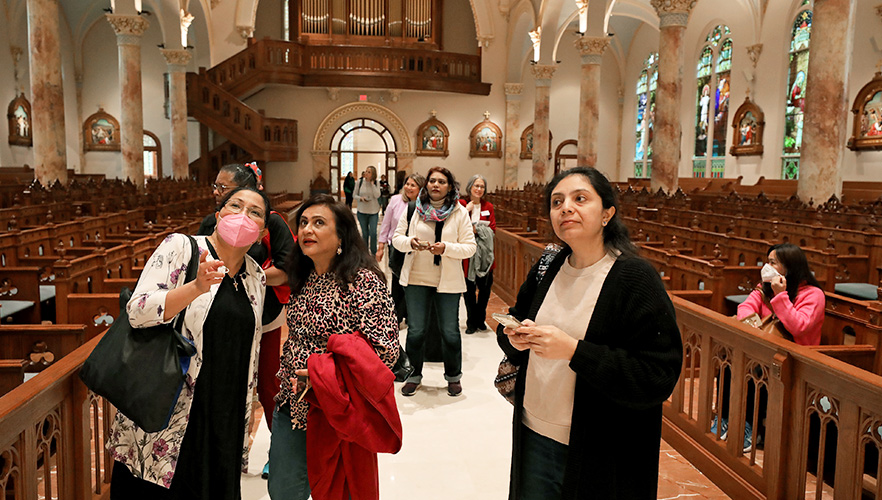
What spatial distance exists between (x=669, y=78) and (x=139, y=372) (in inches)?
529

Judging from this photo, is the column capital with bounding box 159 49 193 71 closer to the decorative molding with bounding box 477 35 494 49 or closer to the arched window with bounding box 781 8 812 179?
the decorative molding with bounding box 477 35 494 49

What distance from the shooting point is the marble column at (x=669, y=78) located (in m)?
13.4

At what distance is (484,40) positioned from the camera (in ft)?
77.2

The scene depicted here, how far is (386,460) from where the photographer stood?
3984 millimetres

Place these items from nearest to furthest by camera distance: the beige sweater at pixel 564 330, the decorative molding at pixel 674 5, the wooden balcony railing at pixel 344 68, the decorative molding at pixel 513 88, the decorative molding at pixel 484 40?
the beige sweater at pixel 564 330, the decorative molding at pixel 674 5, the wooden balcony railing at pixel 344 68, the decorative molding at pixel 484 40, the decorative molding at pixel 513 88

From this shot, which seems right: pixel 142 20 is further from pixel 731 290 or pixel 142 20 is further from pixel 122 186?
pixel 731 290

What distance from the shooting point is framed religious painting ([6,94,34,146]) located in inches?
848

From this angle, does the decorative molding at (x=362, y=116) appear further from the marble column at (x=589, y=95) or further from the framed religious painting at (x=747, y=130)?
the framed religious painting at (x=747, y=130)

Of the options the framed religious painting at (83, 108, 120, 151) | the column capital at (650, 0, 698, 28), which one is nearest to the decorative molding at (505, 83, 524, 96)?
the column capital at (650, 0, 698, 28)

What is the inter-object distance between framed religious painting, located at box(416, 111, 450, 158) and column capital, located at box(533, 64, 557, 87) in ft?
12.8

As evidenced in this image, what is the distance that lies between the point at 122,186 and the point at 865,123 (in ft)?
56.9

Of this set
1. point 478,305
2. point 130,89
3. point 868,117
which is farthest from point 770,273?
point 130,89

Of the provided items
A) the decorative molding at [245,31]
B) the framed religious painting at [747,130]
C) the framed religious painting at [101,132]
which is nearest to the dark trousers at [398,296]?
the framed religious painting at [747,130]

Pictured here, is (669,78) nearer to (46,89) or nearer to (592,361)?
(46,89)
